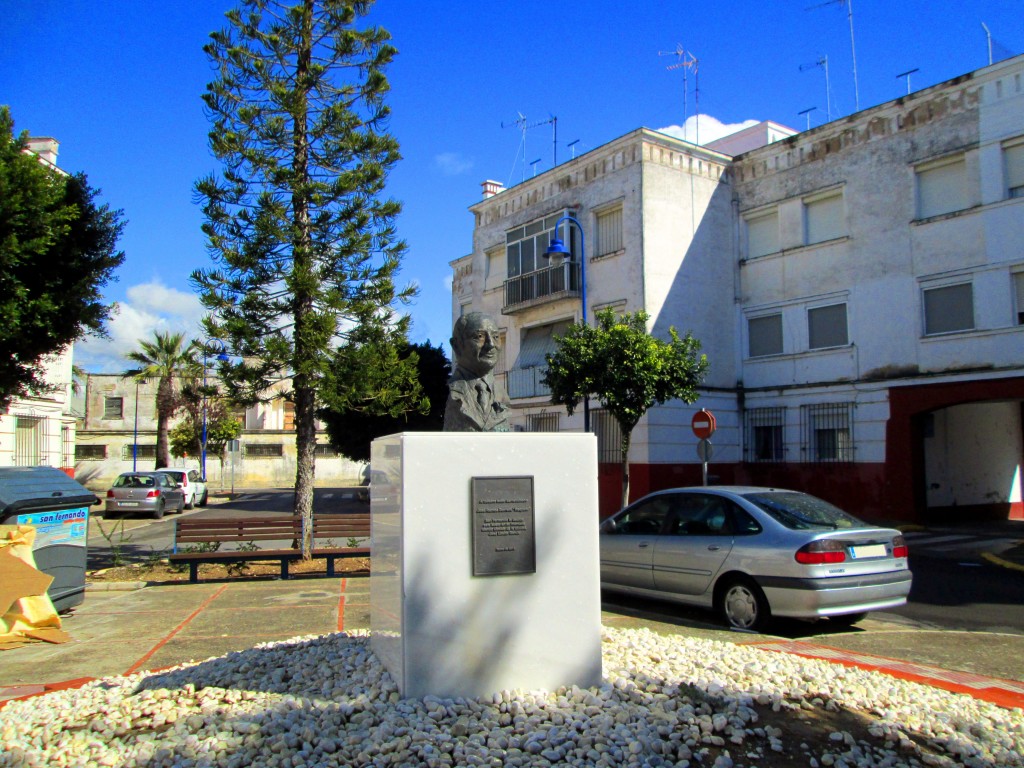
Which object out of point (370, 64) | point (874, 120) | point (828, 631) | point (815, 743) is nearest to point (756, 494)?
point (828, 631)

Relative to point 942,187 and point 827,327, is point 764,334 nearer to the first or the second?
point 827,327

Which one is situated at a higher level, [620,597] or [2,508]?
[2,508]

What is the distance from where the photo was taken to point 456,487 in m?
4.43

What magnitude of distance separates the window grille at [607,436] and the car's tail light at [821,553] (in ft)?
49.1

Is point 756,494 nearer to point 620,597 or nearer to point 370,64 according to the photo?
point 620,597

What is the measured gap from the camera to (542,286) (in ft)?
81.8

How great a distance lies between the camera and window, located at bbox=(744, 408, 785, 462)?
21531 millimetres

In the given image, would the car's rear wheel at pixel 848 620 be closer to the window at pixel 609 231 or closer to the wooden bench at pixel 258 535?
the wooden bench at pixel 258 535

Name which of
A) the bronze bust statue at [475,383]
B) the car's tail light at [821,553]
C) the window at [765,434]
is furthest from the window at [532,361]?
the bronze bust statue at [475,383]

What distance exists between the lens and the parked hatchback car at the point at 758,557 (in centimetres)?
725

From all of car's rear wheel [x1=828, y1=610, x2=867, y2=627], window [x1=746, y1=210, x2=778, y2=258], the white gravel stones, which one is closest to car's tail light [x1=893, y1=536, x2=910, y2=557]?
car's rear wheel [x1=828, y1=610, x2=867, y2=627]

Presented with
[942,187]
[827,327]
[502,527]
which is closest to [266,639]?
[502,527]

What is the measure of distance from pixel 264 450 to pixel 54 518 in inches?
1763

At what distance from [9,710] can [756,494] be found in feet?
21.5
